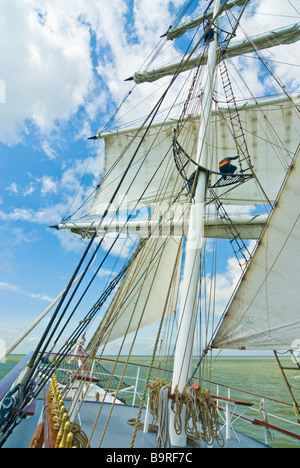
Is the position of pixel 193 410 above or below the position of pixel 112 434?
above

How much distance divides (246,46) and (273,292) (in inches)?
419

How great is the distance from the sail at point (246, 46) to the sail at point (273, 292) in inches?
249

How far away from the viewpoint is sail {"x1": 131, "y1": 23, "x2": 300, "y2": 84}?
898 centimetres

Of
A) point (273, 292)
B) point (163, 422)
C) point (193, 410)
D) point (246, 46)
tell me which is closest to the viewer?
point (163, 422)

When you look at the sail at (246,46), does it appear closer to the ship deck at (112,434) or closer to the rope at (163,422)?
the rope at (163,422)

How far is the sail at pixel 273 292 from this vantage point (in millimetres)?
4012

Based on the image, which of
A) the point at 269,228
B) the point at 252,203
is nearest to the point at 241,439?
the point at 269,228

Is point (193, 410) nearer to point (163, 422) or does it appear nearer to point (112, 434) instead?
point (163, 422)

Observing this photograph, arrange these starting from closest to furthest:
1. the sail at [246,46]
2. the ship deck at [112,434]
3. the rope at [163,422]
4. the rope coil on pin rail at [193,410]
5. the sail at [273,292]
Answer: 1. the rope at [163,422]
2. the rope coil on pin rail at [193,410]
3. the ship deck at [112,434]
4. the sail at [273,292]
5. the sail at [246,46]

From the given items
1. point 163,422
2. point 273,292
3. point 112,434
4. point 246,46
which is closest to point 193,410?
point 163,422

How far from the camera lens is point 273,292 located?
13.6ft

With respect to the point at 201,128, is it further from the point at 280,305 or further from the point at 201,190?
the point at 280,305

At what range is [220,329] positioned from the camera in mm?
4465

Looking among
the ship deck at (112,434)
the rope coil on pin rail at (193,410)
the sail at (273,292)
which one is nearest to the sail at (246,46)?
the sail at (273,292)
